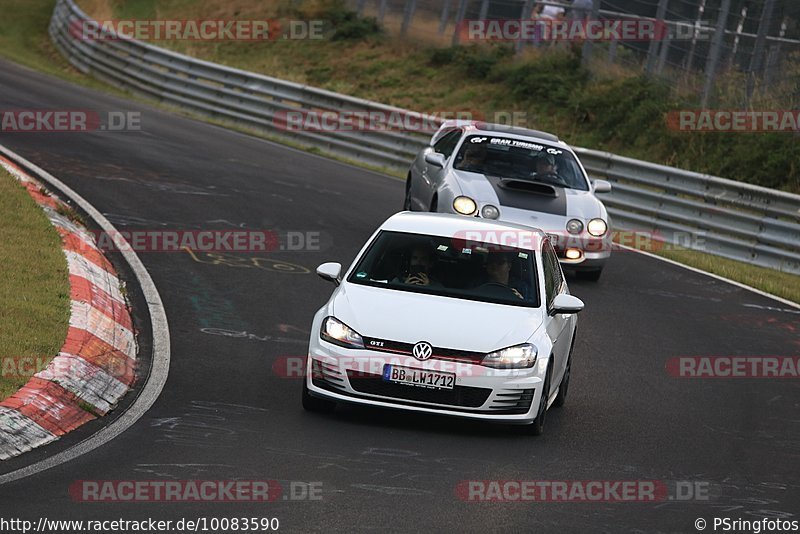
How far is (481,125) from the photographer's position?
17938 mm

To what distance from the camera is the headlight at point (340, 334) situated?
9.08 metres

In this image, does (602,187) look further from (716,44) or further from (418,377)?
(716,44)

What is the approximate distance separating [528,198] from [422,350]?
23.1 ft

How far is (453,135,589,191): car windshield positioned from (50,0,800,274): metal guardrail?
439 centimetres

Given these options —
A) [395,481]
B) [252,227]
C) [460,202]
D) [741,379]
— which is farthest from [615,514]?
[252,227]

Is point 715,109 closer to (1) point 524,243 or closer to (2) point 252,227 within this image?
(2) point 252,227

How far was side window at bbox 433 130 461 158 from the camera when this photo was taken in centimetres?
1692

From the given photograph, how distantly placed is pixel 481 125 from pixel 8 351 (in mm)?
Result: 9899

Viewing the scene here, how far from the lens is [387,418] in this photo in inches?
372

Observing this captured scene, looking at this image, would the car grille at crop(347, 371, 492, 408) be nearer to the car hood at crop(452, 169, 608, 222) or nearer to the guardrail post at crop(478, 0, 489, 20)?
the car hood at crop(452, 169, 608, 222)

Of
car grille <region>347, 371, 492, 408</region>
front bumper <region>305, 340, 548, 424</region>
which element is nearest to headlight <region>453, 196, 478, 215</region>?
front bumper <region>305, 340, 548, 424</region>
